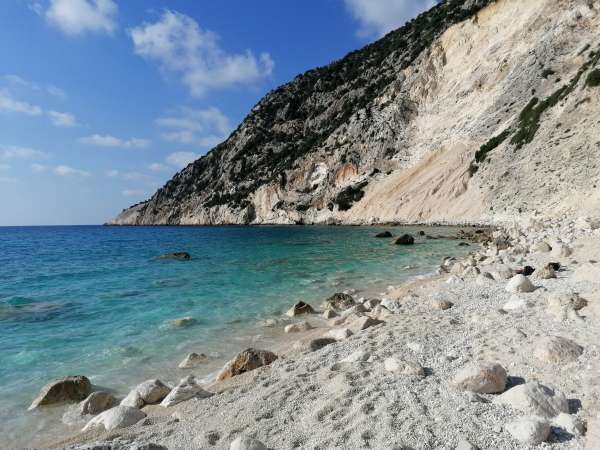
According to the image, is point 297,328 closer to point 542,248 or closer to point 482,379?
point 482,379

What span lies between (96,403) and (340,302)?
23.0 feet

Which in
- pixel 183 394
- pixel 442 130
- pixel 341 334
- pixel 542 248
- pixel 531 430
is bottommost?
pixel 183 394

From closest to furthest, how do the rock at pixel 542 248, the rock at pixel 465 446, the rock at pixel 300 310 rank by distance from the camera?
the rock at pixel 465 446 → the rock at pixel 300 310 → the rock at pixel 542 248

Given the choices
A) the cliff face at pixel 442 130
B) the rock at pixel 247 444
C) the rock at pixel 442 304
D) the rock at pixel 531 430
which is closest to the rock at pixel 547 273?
the rock at pixel 442 304

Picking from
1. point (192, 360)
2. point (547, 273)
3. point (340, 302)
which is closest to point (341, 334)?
point (192, 360)

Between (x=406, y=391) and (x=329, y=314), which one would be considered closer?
(x=406, y=391)

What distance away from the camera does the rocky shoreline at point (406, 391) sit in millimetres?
3488

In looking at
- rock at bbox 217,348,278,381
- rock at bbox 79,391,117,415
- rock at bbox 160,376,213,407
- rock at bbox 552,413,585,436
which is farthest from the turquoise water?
rock at bbox 552,413,585,436

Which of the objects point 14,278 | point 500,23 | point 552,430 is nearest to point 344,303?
point 552,430

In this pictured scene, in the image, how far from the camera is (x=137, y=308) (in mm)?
12234

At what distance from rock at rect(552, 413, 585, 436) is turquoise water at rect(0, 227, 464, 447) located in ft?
19.3

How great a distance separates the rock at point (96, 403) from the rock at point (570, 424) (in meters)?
5.69

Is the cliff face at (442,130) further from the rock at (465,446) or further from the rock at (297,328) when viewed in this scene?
the rock at (465,446)

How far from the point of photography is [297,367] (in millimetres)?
5984
